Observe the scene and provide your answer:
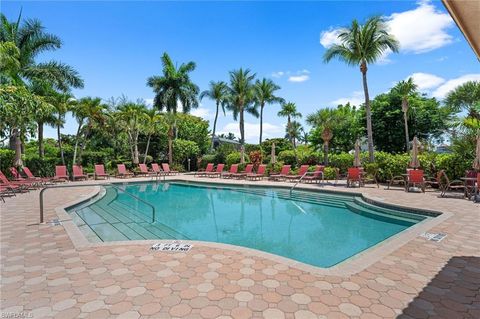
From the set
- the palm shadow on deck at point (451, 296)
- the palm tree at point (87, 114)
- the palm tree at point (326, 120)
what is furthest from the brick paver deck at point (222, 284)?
the palm tree at point (87, 114)

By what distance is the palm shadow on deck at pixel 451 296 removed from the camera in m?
2.83

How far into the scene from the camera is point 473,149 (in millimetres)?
11812

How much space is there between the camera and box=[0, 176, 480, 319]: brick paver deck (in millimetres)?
2924

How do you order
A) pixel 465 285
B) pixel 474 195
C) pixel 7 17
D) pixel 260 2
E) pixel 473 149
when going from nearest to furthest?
1. pixel 465 285
2. pixel 474 195
3. pixel 260 2
4. pixel 473 149
5. pixel 7 17

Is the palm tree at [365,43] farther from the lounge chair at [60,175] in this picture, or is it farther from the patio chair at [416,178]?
the lounge chair at [60,175]

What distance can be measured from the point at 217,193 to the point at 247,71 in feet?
58.9

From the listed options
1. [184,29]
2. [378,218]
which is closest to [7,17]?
[184,29]

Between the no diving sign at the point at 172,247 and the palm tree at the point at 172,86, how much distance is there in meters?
23.7

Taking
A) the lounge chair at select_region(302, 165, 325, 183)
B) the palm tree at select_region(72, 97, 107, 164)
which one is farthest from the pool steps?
the palm tree at select_region(72, 97, 107, 164)

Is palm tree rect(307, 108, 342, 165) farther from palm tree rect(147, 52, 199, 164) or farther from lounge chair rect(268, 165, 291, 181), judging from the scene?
palm tree rect(147, 52, 199, 164)

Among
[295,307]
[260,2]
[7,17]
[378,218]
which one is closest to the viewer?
[295,307]

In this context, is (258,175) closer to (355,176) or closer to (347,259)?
(355,176)

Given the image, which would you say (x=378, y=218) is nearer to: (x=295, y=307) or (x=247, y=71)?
(x=295, y=307)

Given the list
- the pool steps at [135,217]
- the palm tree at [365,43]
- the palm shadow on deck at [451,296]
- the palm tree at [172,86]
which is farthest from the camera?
the palm tree at [172,86]
